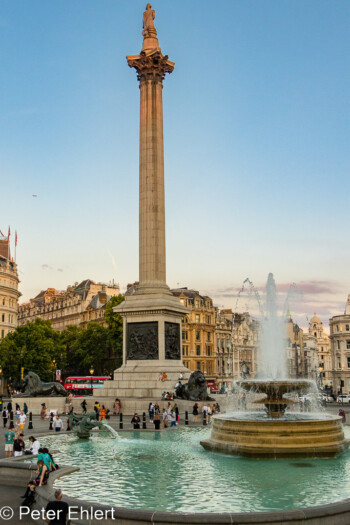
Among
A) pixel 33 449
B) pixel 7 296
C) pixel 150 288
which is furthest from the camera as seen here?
pixel 7 296

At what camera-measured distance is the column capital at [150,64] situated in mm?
47906

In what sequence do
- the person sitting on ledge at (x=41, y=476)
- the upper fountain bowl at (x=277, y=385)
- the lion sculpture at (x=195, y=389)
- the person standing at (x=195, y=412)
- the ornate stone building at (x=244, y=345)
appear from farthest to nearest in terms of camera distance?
the ornate stone building at (x=244, y=345) → the lion sculpture at (x=195, y=389) → the person standing at (x=195, y=412) → the upper fountain bowl at (x=277, y=385) → the person sitting on ledge at (x=41, y=476)

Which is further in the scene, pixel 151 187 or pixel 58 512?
pixel 151 187

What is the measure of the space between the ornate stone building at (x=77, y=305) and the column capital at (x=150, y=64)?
6710 centimetres

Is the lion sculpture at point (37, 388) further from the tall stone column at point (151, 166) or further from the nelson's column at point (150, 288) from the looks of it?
the tall stone column at point (151, 166)

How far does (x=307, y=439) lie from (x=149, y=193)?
104 ft

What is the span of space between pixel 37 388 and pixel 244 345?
298 feet

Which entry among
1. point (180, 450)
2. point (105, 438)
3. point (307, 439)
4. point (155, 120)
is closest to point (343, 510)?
point (307, 439)

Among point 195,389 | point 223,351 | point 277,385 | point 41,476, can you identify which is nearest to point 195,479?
point 41,476

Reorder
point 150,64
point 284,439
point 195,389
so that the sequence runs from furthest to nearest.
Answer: point 150,64, point 195,389, point 284,439

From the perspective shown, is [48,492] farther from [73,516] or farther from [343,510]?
[343,510]

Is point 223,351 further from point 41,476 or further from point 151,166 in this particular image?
point 41,476

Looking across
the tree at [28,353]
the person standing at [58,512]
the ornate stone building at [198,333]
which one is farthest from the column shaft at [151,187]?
the ornate stone building at [198,333]

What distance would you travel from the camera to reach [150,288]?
44031 millimetres
